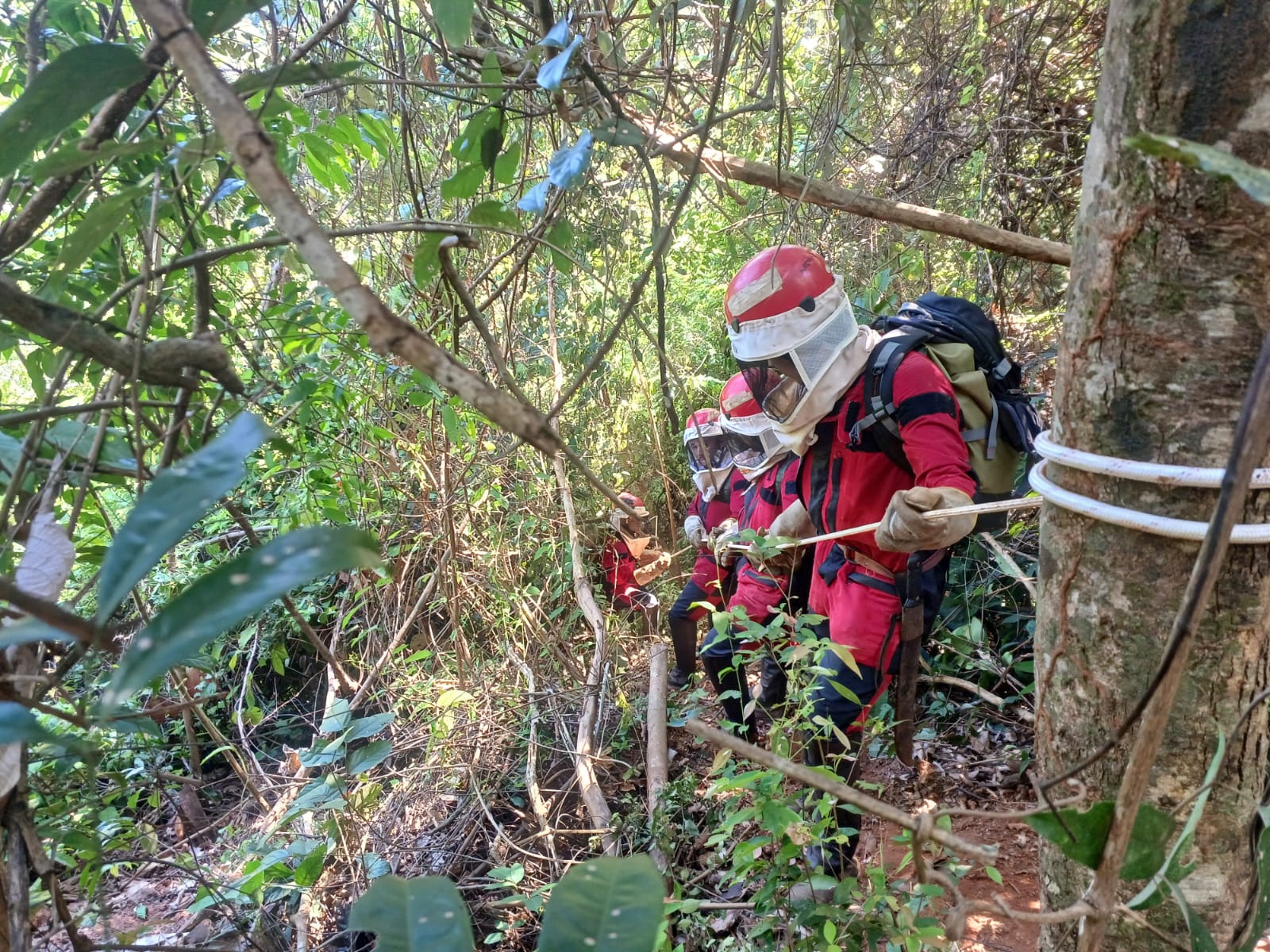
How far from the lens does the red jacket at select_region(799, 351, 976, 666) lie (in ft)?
8.57

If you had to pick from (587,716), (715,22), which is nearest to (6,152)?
(715,22)

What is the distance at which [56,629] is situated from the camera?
44 centimetres

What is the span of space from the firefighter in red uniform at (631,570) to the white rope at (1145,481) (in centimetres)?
335

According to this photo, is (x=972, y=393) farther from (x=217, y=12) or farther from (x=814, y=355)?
(x=217, y=12)

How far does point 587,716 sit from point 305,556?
10.5 feet

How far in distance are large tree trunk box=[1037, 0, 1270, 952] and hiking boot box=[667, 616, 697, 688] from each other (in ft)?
10.7

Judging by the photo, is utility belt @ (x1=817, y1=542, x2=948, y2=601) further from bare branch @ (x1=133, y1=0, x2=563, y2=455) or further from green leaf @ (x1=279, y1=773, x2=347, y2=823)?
bare branch @ (x1=133, y1=0, x2=563, y2=455)

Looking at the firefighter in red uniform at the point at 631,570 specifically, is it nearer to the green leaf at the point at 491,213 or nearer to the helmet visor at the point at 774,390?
the helmet visor at the point at 774,390

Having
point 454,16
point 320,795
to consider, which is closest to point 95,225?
point 454,16

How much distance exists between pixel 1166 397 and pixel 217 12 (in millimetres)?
1094

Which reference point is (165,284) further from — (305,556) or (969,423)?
(969,423)

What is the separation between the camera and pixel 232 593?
419 mm

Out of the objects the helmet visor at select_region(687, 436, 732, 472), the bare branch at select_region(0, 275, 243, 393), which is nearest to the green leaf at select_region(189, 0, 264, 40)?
the bare branch at select_region(0, 275, 243, 393)

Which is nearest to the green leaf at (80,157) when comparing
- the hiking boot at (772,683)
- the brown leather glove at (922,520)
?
A: the brown leather glove at (922,520)
